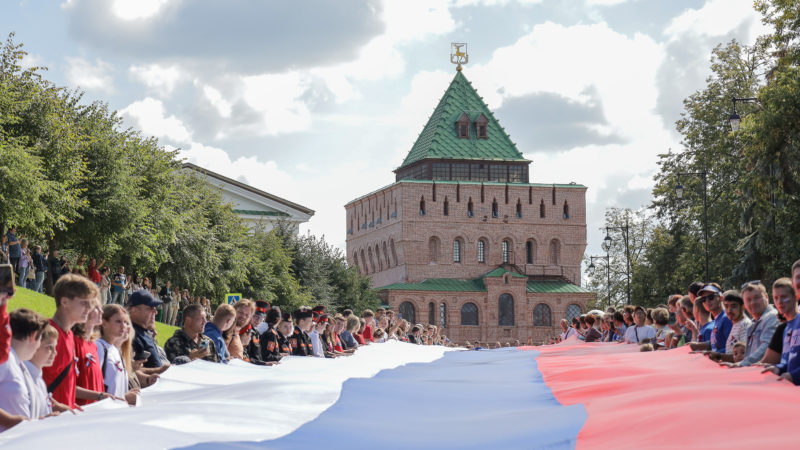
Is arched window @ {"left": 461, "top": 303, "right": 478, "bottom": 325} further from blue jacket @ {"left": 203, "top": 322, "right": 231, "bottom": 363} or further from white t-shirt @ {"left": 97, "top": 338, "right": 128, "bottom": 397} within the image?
white t-shirt @ {"left": 97, "top": 338, "right": 128, "bottom": 397}

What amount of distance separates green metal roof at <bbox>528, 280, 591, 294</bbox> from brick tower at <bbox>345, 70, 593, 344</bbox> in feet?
0.35

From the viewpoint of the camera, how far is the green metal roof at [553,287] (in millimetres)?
117062

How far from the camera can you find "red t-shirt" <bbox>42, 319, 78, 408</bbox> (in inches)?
341

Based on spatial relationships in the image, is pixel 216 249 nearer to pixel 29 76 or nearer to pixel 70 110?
pixel 70 110

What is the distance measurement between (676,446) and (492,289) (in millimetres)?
108454

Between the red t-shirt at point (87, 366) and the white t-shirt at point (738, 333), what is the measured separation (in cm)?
745

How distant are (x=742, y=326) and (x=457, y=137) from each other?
374 feet

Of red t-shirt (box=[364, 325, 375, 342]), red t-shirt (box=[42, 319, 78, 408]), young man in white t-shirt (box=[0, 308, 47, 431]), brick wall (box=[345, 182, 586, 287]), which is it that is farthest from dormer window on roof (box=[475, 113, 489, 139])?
young man in white t-shirt (box=[0, 308, 47, 431])

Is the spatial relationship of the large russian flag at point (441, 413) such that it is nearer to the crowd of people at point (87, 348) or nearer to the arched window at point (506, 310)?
the crowd of people at point (87, 348)

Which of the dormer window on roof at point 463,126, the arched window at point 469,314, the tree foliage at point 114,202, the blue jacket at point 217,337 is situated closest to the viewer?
the blue jacket at point 217,337

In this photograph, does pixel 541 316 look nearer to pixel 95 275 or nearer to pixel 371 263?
A: pixel 371 263

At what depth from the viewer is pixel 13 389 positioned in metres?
7.54

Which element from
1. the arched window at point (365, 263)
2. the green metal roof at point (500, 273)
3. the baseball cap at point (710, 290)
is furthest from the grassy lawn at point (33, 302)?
the arched window at point (365, 263)

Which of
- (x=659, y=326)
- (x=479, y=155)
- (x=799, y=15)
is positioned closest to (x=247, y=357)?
(x=659, y=326)
